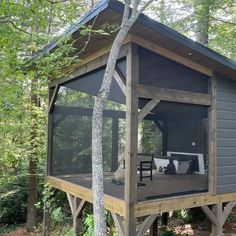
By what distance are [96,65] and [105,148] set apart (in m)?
1.81

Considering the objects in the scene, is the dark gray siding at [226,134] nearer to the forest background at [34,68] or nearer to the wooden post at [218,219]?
the wooden post at [218,219]

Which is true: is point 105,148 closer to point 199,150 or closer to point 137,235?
point 137,235

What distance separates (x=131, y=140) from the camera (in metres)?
4.46

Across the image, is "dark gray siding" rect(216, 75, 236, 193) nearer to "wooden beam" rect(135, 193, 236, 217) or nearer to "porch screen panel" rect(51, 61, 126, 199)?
"wooden beam" rect(135, 193, 236, 217)

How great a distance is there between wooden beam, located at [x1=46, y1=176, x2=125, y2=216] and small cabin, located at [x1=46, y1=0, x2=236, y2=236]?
24mm

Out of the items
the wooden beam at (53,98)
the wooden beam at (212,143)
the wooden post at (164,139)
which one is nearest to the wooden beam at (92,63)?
the wooden beam at (53,98)

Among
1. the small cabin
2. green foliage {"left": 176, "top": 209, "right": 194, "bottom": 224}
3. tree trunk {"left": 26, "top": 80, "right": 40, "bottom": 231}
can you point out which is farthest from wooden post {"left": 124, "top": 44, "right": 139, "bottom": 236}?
tree trunk {"left": 26, "top": 80, "right": 40, "bottom": 231}

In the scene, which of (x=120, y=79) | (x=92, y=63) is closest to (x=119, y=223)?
(x=120, y=79)

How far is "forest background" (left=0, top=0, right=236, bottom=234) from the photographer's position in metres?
4.66

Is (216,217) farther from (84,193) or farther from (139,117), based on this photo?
(139,117)

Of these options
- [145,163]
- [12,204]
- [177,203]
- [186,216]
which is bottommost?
[12,204]

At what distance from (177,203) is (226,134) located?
1.85 m

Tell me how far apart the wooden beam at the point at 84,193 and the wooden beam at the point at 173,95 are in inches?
70.1

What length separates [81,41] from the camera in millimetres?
5180
